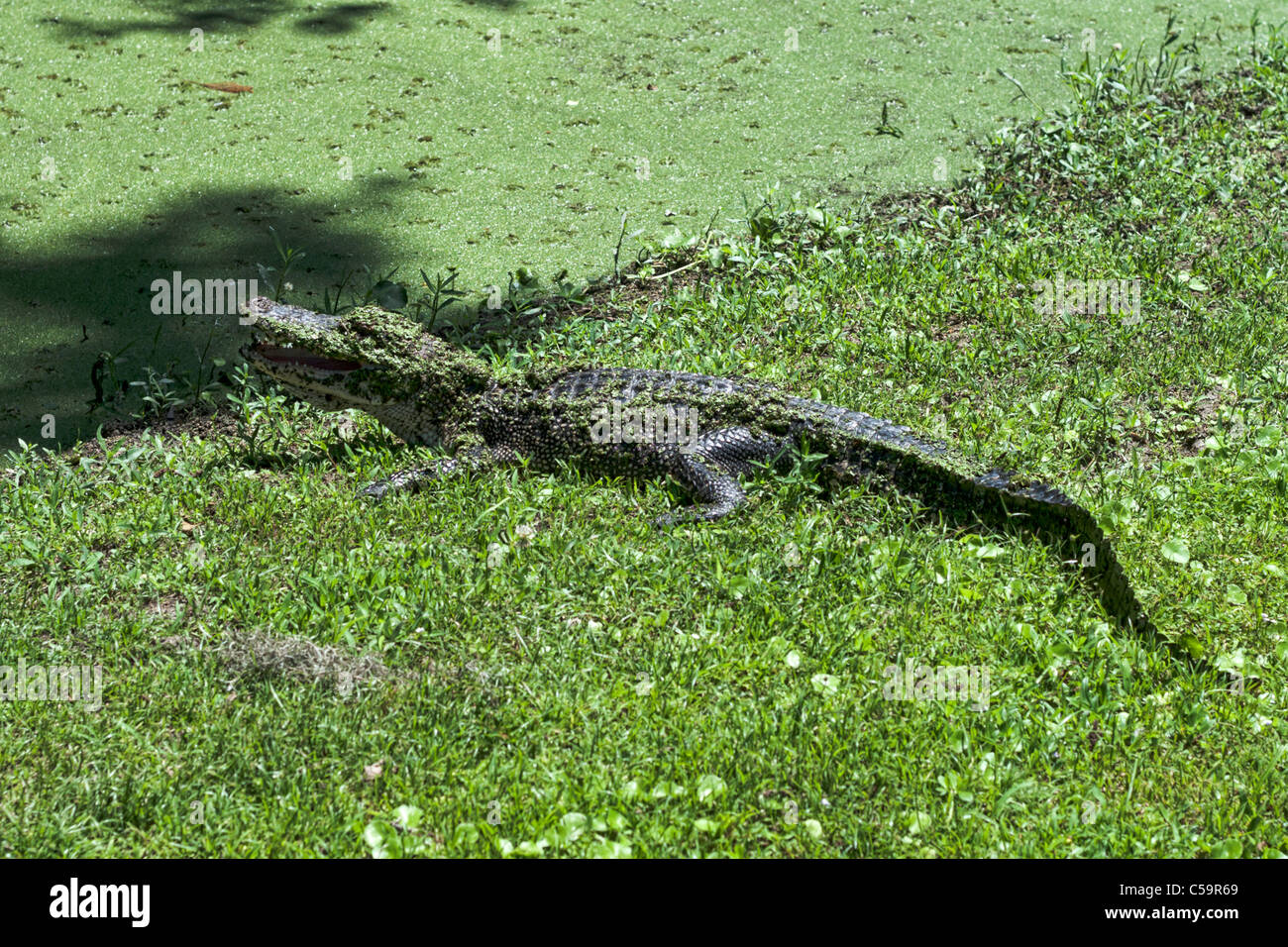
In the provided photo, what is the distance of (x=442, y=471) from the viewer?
420 centimetres

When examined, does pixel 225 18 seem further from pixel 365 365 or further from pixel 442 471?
pixel 442 471

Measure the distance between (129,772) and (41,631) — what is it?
0.78 metres

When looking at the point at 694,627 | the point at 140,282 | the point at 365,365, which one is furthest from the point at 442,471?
the point at 140,282

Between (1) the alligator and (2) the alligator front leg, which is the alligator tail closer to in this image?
(1) the alligator

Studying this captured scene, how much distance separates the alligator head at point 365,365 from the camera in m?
4.34

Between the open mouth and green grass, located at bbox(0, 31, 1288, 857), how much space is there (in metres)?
0.34

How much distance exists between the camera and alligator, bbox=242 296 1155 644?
3.92 m

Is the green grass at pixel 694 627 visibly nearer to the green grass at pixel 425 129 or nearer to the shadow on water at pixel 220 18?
the green grass at pixel 425 129

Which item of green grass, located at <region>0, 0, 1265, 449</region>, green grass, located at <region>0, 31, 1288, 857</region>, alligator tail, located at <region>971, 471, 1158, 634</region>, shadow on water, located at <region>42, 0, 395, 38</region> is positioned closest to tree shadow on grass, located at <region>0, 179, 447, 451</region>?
green grass, located at <region>0, 0, 1265, 449</region>

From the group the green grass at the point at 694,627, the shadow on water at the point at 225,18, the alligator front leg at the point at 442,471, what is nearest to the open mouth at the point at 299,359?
the green grass at the point at 694,627

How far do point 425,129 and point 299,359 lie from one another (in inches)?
110
